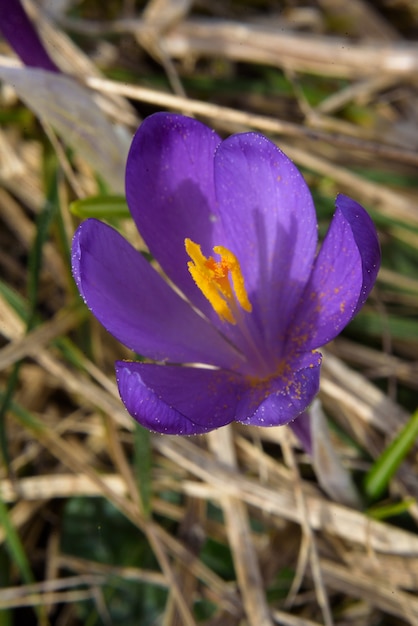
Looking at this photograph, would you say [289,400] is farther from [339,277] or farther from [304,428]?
[304,428]

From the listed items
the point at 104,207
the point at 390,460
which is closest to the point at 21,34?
the point at 104,207

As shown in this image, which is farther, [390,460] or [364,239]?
[390,460]

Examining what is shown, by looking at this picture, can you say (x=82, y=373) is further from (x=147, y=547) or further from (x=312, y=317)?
(x=312, y=317)

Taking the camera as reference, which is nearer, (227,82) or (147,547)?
(147,547)

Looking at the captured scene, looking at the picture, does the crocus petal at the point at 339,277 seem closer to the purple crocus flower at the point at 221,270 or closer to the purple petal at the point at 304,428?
the purple crocus flower at the point at 221,270

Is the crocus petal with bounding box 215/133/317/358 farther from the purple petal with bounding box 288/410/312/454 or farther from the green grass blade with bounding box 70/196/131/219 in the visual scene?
the green grass blade with bounding box 70/196/131/219

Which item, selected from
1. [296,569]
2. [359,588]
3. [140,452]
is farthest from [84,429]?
[359,588]

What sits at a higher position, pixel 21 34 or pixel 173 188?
pixel 21 34
